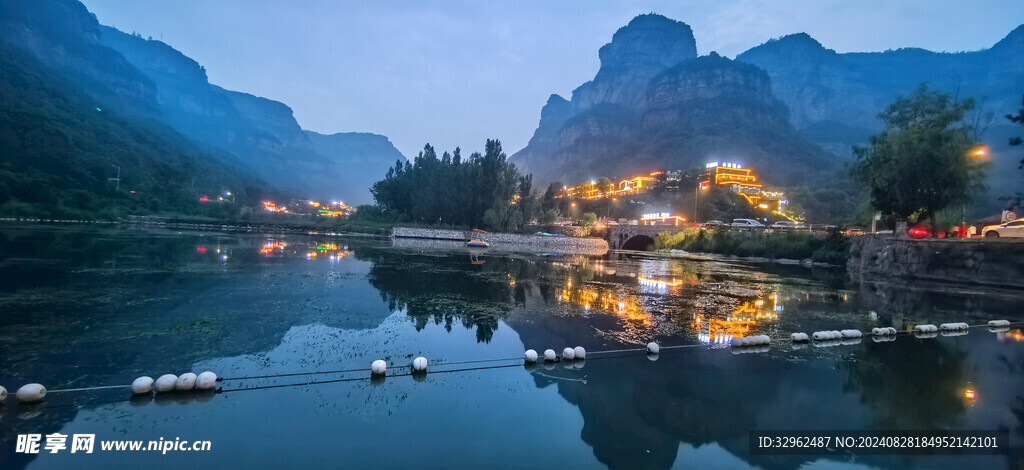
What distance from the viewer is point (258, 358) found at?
1112 cm

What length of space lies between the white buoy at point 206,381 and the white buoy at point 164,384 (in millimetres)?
409

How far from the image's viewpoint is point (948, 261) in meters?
35.8

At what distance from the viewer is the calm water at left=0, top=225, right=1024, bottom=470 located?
7406mm

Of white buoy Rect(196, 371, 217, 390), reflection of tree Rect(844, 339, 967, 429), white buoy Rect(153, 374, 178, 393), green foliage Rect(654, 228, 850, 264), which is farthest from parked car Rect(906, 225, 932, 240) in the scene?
white buoy Rect(153, 374, 178, 393)

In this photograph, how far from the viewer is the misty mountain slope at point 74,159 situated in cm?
8306

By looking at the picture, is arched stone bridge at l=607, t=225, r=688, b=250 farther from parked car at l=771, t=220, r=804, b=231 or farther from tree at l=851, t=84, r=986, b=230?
tree at l=851, t=84, r=986, b=230

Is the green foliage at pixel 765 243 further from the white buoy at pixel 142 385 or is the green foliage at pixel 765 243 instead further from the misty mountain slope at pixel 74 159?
the misty mountain slope at pixel 74 159

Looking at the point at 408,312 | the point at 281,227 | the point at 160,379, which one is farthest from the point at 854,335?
the point at 281,227

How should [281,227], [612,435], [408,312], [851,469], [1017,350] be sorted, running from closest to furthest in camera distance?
1. [851,469]
2. [612,435]
3. [1017,350]
4. [408,312]
5. [281,227]

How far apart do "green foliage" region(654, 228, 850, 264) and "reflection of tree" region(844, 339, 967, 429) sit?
48.9 m

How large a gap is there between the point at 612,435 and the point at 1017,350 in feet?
57.7

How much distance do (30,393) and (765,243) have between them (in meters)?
78.5

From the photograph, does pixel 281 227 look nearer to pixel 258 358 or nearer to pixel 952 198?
pixel 258 358

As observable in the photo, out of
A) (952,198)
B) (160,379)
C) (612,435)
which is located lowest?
(612,435)
